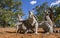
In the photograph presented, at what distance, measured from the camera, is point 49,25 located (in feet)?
36.8

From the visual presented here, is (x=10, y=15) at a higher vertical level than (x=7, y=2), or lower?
lower

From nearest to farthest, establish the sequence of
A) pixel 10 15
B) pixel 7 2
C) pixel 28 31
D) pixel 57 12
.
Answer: pixel 28 31 < pixel 57 12 < pixel 10 15 < pixel 7 2

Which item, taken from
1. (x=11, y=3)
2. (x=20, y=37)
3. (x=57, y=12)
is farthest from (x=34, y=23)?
(x=11, y=3)

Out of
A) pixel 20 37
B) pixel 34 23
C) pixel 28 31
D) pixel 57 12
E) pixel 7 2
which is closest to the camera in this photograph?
pixel 20 37

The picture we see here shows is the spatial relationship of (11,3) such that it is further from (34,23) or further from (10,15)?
(34,23)

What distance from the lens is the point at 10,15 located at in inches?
1316

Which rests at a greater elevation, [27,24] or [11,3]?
[11,3]

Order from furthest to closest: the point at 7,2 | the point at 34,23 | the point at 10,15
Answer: the point at 7,2, the point at 10,15, the point at 34,23

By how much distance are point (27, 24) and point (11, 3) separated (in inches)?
992

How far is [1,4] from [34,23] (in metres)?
26.8

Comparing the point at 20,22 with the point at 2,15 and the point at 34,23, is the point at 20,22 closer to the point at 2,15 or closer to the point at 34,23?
the point at 34,23

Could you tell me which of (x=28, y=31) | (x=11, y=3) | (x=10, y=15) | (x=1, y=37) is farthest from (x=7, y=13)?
(x=1, y=37)

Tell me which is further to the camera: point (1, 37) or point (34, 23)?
point (34, 23)

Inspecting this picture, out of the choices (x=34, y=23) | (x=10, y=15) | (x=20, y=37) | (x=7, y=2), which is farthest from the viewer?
(x=7, y=2)
